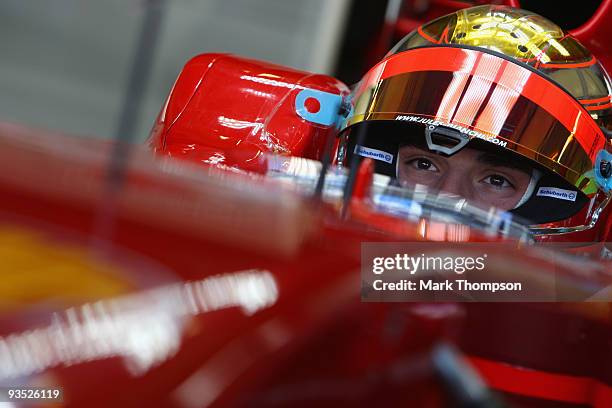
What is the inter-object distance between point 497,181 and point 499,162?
0.03 metres

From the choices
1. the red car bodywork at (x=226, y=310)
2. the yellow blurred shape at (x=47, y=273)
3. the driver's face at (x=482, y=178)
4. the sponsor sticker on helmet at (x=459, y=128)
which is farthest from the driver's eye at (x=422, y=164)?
the yellow blurred shape at (x=47, y=273)

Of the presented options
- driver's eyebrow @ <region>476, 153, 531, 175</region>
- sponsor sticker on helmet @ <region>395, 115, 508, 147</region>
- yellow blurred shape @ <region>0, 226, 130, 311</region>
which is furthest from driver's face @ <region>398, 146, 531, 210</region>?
yellow blurred shape @ <region>0, 226, 130, 311</region>

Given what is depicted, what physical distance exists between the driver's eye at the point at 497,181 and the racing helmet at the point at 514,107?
0.12 feet

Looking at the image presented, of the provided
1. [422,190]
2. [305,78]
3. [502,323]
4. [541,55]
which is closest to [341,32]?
[305,78]

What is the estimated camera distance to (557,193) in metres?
1.62

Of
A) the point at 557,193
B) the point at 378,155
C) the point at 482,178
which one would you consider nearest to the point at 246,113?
the point at 378,155

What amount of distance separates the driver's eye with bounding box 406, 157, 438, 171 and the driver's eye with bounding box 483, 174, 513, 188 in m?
0.10

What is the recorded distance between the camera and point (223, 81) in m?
1.92

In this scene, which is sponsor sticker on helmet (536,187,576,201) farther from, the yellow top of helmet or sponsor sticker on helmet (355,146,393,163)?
sponsor sticker on helmet (355,146,393,163)

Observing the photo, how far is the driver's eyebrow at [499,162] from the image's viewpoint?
5.31 feet

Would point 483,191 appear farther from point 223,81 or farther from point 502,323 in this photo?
point 502,323

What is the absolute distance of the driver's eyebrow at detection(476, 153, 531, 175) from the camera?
1.62m

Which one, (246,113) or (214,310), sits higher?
(214,310)

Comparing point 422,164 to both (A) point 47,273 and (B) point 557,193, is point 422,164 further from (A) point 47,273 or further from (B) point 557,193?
(A) point 47,273
